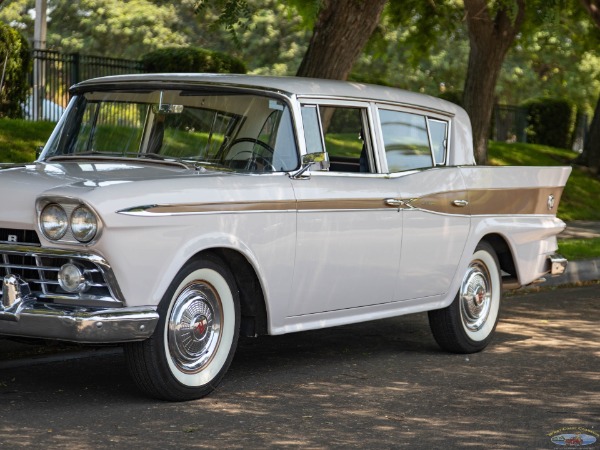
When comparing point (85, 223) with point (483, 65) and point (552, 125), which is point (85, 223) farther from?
point (552, 125)

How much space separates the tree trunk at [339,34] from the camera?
40.7 ft

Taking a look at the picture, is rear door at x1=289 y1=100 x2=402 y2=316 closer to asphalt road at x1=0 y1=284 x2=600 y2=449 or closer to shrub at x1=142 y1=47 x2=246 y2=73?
asphalt road at x1=0 y1=284 x2=600 y2=449

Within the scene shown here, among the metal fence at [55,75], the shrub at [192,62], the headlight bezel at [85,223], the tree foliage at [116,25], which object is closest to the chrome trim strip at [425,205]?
the headlight bezel at [85,223]

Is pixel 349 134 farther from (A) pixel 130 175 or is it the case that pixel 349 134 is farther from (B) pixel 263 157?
(A) pixel 130 175

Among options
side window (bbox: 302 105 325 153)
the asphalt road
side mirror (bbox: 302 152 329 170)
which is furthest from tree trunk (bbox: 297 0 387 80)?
side mirror (bbox: 302 152 329 170)

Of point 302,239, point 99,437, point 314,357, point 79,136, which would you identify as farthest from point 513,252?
point 99,437

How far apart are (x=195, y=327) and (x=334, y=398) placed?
0.93 meters

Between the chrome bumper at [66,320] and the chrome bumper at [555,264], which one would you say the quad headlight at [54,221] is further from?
the chrome bumper at [555,264]

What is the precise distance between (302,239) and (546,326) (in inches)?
144

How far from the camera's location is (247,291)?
7.06 metres

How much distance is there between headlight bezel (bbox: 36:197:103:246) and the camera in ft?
20.0

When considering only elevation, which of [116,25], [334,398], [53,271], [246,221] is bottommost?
[334,398]

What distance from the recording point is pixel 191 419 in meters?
6.30

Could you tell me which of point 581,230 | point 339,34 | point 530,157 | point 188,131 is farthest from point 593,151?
point 188,131
